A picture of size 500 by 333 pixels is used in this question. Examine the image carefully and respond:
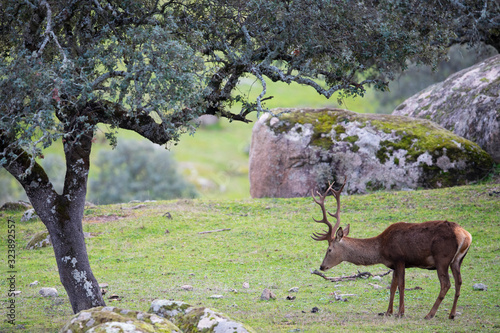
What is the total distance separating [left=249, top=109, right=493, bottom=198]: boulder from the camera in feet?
59.3

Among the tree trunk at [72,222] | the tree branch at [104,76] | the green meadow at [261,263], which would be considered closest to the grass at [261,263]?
the green meadow at [261,263]

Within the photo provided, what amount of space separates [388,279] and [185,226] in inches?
258

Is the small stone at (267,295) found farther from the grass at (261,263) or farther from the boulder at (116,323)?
the boulder at (116,323)

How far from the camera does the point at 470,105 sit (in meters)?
Result: 19.8

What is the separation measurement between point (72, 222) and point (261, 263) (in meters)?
5.39

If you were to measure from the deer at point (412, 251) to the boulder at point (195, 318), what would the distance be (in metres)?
3.43

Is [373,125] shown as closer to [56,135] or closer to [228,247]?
[228,247]

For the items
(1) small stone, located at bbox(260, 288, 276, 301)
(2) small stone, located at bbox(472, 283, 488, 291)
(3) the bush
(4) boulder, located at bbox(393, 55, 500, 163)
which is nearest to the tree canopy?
(1) small stone, located at bbox(260, 288, 276, 301)

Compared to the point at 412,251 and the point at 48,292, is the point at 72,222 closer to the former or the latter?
the point at 48,292

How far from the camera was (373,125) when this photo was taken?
63.3 feet

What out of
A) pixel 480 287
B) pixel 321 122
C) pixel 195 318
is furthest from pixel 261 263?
pixel 321 122

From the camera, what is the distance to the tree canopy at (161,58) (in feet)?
26.2

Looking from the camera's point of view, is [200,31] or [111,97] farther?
[200,31]

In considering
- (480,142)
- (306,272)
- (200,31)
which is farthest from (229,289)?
(480,142)
